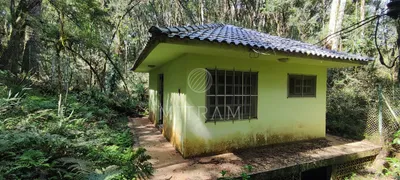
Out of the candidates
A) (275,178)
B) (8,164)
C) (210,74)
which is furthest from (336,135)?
(8,164)

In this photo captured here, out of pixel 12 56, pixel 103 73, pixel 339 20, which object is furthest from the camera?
pixel 103 73

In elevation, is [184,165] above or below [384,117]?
below

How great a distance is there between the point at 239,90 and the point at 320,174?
2610mm

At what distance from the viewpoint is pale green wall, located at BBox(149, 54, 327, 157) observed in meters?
4.16

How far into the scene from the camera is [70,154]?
2.90 meters

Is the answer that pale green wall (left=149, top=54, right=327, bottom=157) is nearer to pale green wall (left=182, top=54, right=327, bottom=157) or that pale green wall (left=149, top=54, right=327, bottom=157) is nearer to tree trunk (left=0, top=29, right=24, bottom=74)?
pale green wall (left=182, top=54, right=327, bottom=157)

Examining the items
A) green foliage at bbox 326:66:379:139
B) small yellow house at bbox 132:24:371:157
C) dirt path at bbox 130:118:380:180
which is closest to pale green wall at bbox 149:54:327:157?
small yellow house at bbox 132:24:371:157

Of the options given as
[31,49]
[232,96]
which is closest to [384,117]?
[232,96]

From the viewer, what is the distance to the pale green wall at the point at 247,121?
4160mm

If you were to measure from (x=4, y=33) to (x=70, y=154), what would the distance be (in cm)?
1066

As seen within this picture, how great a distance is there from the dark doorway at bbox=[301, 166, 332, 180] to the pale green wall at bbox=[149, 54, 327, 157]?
89cm

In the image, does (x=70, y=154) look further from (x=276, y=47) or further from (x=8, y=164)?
(x=276, y=47)

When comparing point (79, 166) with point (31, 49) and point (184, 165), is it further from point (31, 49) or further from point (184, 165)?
point (31, 49)

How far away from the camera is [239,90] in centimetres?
468
